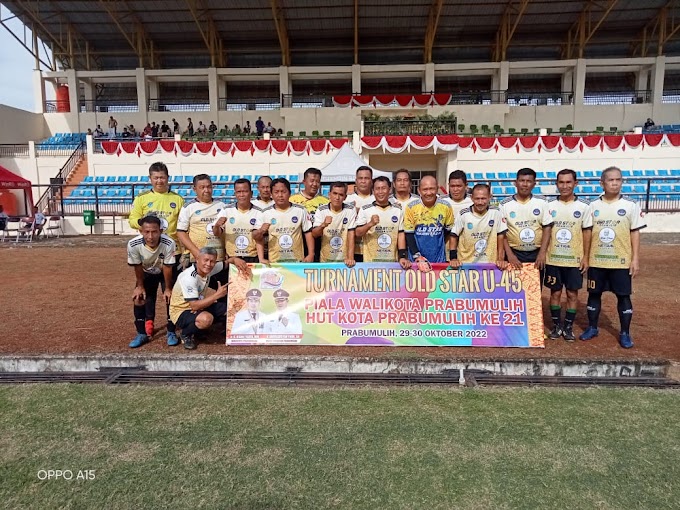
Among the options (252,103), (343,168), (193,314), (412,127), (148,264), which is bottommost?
(193,314)

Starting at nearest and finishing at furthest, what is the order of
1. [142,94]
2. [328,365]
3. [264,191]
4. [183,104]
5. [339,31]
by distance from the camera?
1. [328,365]
2. [264,191]
3. [339,31]
4. [142,94]
5. [183,104]

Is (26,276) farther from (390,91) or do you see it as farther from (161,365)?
(390,91)

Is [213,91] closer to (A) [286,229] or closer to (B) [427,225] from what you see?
(A) [286,229]

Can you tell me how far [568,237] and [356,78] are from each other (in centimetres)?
2999

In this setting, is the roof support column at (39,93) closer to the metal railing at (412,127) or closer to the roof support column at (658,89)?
the metal railing at (412,127)

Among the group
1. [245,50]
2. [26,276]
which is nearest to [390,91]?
[245,50]

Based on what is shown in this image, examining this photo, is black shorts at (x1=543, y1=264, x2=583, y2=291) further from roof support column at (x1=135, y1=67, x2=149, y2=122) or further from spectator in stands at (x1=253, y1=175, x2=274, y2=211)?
roof support column at (x1=135, y1=67, x2=149, y2=122)

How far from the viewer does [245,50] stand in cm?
3381

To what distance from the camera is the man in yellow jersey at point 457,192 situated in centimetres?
491

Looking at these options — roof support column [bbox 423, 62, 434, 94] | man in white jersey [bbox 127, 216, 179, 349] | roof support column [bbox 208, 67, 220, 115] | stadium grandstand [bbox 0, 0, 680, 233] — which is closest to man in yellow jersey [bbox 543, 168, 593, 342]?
man in white jersey [bbox 127, 216, 179, 349]

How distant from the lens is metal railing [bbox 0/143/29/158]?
2478cm

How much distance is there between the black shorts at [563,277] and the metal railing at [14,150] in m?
29.2

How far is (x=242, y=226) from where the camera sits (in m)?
5.12

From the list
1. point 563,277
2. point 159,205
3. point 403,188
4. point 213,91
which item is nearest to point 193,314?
point 159,205
